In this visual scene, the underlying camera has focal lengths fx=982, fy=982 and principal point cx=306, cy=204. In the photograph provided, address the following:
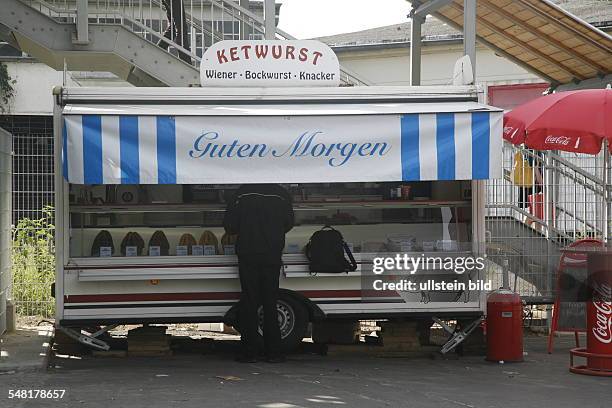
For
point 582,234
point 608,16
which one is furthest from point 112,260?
point 608,16

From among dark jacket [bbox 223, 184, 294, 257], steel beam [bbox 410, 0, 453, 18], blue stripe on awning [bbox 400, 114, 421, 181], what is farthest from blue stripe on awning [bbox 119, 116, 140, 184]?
steel beam [bbox 410, 0, 453, 18]

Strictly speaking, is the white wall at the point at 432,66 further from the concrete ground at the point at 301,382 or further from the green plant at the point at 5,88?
the concrete ground at the point at 301,382

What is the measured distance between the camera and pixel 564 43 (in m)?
13.0

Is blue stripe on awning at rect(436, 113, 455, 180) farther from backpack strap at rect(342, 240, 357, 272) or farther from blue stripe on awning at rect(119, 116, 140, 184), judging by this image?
blue stripe on awning at rect(119, 116, 140, 184)

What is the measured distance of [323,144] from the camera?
9.26 meters

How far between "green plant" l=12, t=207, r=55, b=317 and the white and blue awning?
3.70m

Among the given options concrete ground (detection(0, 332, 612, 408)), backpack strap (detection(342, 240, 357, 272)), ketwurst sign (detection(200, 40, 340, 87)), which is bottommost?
concrete ground (detection(0, 332, 612, 408))

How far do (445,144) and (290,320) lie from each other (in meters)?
2.34

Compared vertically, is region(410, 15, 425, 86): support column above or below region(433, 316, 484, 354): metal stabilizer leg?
above

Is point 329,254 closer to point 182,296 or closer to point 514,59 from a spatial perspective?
point 182,296

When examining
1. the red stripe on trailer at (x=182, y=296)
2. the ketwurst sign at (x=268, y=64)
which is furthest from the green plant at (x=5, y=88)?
the red stripe on trailer at (x=182, y=296)

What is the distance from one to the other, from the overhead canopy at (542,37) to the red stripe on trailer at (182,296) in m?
4.79

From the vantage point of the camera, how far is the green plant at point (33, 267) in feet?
39.6

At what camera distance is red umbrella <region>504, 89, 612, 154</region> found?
374 inches
